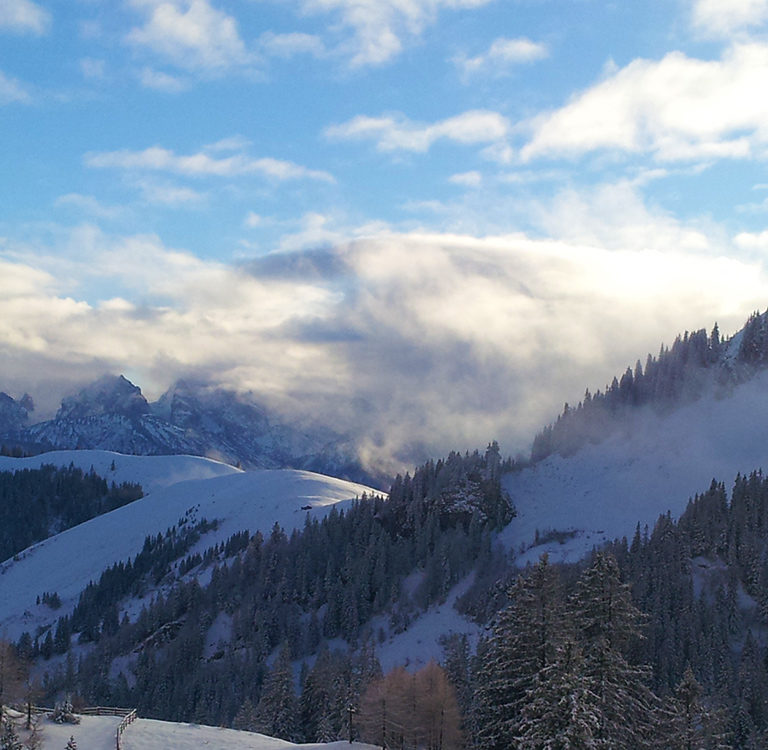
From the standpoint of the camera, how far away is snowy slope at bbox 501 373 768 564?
16100cm

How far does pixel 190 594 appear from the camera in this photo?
19350cm

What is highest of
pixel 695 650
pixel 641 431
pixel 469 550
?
pixel 641 431

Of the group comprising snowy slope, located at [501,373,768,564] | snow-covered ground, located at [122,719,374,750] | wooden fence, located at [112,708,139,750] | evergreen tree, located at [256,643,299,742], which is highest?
snowy slope, located at [501,373,768,564]

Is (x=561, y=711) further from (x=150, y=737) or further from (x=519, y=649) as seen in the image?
(x=150, y=737)

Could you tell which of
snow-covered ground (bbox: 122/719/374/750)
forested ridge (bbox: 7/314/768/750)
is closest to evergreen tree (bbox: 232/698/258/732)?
forested ridge (bbox: 7/314/768/750)

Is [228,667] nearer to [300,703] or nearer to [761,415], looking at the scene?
[300,703]

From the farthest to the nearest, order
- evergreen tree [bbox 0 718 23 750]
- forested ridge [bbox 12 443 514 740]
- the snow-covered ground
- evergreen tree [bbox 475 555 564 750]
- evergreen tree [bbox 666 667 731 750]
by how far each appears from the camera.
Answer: forested ridge [bbox 12 443 514 740]
the snow-covered ground
evergreen tree [bbox 0 718 23 750]
evergreen tree [bbox 666 667 731 750]
evergreen tree [bbox 475 555 564 750]

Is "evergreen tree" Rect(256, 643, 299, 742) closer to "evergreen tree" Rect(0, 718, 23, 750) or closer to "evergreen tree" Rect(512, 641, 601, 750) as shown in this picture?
"evergreen tree" Rect(0, 718, 23, 750)

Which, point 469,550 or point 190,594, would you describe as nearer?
point 469,550

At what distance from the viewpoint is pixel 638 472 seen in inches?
6983

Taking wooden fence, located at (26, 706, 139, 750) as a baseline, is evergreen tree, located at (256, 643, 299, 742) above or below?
below

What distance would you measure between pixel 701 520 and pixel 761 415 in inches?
2050

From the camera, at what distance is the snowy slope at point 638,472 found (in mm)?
161000

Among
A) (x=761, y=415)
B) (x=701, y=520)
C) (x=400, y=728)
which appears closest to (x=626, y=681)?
(x=400, y=728)
